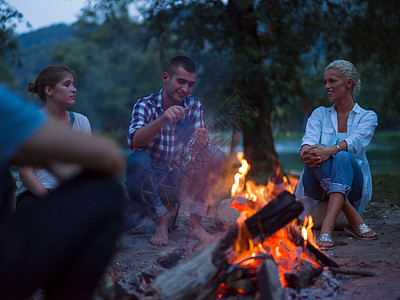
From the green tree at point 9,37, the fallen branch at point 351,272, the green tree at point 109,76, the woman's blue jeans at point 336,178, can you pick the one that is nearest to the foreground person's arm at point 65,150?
the fallen branch at point 351,272

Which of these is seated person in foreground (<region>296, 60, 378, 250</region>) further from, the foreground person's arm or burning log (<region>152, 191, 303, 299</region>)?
the foreground person's arm

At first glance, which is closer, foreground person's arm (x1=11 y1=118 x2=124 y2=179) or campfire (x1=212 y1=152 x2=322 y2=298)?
foreground person's arm (x1=11 y1=118 x2=124 y2=179)

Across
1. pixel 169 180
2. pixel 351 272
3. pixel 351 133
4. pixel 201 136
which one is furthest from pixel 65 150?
pixel 351 133

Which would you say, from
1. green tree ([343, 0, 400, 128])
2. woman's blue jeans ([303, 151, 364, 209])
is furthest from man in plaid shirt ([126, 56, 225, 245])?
green tree ([343, 0, 400, 128])

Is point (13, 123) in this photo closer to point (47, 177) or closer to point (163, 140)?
point (47, 177)

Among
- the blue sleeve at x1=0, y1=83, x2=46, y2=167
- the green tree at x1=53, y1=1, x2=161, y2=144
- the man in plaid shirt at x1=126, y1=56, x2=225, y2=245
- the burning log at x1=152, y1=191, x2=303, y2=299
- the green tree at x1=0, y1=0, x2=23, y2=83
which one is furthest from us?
the green tree at x1=53, y1=1, x2=161, y2=144

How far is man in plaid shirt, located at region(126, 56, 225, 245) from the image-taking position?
4059mm

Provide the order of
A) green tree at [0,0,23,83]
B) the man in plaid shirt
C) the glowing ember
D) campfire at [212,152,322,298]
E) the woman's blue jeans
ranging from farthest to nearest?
1. green tree at [0,0,23,83]
2. the man in plaid shirt
3. the woman's blue jeans
4. the glowing ember
5. campfire at [212,152,322,298]

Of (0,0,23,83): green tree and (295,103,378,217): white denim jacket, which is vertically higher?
(0,0,23,83): green tree

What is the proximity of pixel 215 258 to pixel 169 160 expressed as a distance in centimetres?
201

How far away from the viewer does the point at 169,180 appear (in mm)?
4234

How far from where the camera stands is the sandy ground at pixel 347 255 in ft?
8.81

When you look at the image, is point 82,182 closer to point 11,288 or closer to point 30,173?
point 11,288

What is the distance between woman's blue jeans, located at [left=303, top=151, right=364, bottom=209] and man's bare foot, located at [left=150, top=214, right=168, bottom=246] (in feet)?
4.94
